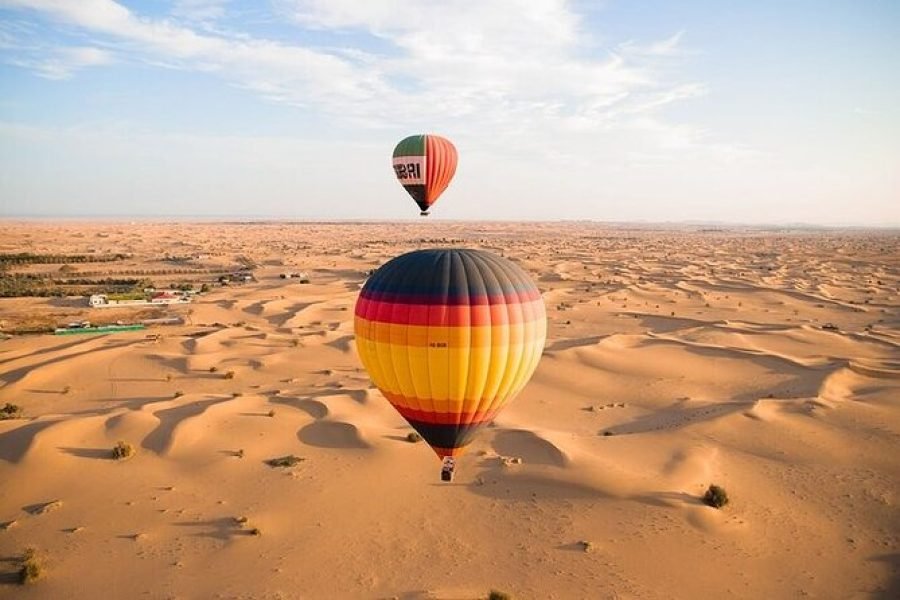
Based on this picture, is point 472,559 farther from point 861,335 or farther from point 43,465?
point 861,335

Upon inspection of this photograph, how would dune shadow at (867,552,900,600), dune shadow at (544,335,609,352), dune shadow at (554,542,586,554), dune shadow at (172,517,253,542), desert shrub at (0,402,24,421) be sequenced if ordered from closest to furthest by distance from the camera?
1. dune shadow at (867,552,900,600)
2. dune shadow at (554,542,586,554)
3. dune shadow at (172,517,253,542)
4. desert shrub at (0,402,24,421)
5. dune shadow at (544,335,609,352)

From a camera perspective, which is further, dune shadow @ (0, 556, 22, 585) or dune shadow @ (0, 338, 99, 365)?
dune shadow @ (0, 338, 99, 365)

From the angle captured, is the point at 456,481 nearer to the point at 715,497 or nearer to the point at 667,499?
the point at 667,499

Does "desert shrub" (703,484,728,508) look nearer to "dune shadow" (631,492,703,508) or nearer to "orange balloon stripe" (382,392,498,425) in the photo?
"dune shadow" (631,492,703,508)

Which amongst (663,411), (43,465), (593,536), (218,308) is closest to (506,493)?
(593,536)

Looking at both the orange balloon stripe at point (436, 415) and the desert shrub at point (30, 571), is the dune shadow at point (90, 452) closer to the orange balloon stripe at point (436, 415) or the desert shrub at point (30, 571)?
the desert shrub at point (30, 571)

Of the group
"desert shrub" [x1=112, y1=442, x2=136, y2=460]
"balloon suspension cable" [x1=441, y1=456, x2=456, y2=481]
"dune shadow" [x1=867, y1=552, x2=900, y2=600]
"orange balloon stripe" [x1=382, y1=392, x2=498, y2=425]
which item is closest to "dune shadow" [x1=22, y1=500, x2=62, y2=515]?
"desert shrub" [x1=112, y1=442, x2=136, y2=460]
